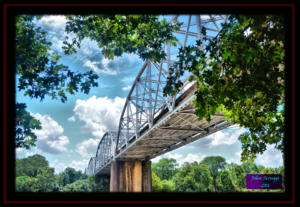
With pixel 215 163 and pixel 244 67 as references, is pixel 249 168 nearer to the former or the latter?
pixel 215 163

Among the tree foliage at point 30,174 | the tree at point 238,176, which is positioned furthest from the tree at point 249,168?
the tree foliage at point 30,174

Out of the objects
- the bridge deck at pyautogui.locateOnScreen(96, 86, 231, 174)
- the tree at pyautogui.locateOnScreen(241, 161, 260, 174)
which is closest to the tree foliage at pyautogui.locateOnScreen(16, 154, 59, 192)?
the bridge deck at pyautogui.locateOnScreen(96, 86, 231, 174)

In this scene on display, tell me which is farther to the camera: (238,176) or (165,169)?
(165,169)

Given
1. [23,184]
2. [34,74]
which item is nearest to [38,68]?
[34,74]

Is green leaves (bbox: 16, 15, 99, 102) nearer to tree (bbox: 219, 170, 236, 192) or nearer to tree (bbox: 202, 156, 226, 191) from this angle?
tree (bbox: 219, 170, 236, 192)

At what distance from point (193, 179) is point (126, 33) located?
6417cm

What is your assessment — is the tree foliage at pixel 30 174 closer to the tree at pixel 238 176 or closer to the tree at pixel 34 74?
the tree at pixel 34 74
